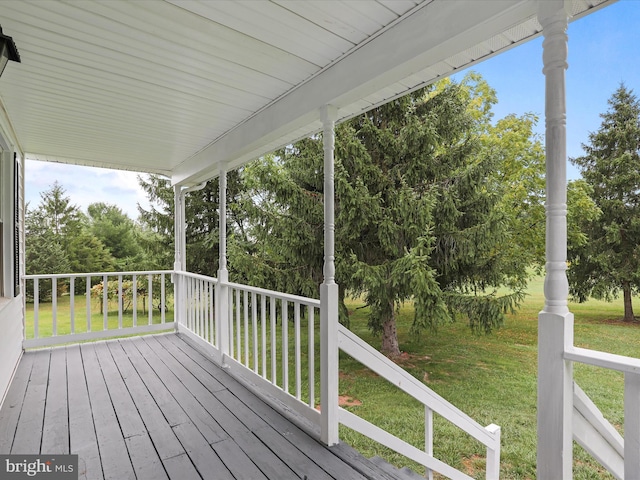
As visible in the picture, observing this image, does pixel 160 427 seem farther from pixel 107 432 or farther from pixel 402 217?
pixel 402 217

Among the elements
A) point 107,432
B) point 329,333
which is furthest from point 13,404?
point 329,333

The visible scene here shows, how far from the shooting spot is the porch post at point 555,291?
124cm

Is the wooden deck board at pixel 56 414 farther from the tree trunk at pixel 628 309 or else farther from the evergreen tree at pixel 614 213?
the tree trunk at pixel 628 309

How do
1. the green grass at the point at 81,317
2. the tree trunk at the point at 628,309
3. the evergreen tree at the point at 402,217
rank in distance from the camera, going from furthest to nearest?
1. the green grass at the point at 81,317
2. the tree trunk at the point at 628,309
3. the evergreen tree at the point at 402,217

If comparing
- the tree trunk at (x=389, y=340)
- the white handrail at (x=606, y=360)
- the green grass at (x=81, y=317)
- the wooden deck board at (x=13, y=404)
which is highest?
the white handrail at (x=606, y=360)

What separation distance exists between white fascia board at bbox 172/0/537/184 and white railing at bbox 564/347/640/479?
1.28m

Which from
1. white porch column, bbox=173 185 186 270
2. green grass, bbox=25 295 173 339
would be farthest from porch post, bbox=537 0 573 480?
green grass, bbox=25 295 173 339

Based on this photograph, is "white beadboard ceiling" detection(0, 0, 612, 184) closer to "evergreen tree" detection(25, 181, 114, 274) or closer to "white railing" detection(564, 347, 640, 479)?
"white railing" detection(564, 347, 640, 479)

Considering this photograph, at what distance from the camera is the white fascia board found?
1.42 m

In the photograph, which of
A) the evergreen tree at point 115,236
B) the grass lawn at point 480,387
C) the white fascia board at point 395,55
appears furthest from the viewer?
the evergreen tree at point 115,236

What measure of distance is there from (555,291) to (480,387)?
18.4 ft

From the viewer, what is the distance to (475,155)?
609cm

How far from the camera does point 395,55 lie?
1.74 metres

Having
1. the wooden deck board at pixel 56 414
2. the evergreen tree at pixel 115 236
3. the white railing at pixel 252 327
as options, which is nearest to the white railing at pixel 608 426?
the white railing at pixel 252 327
